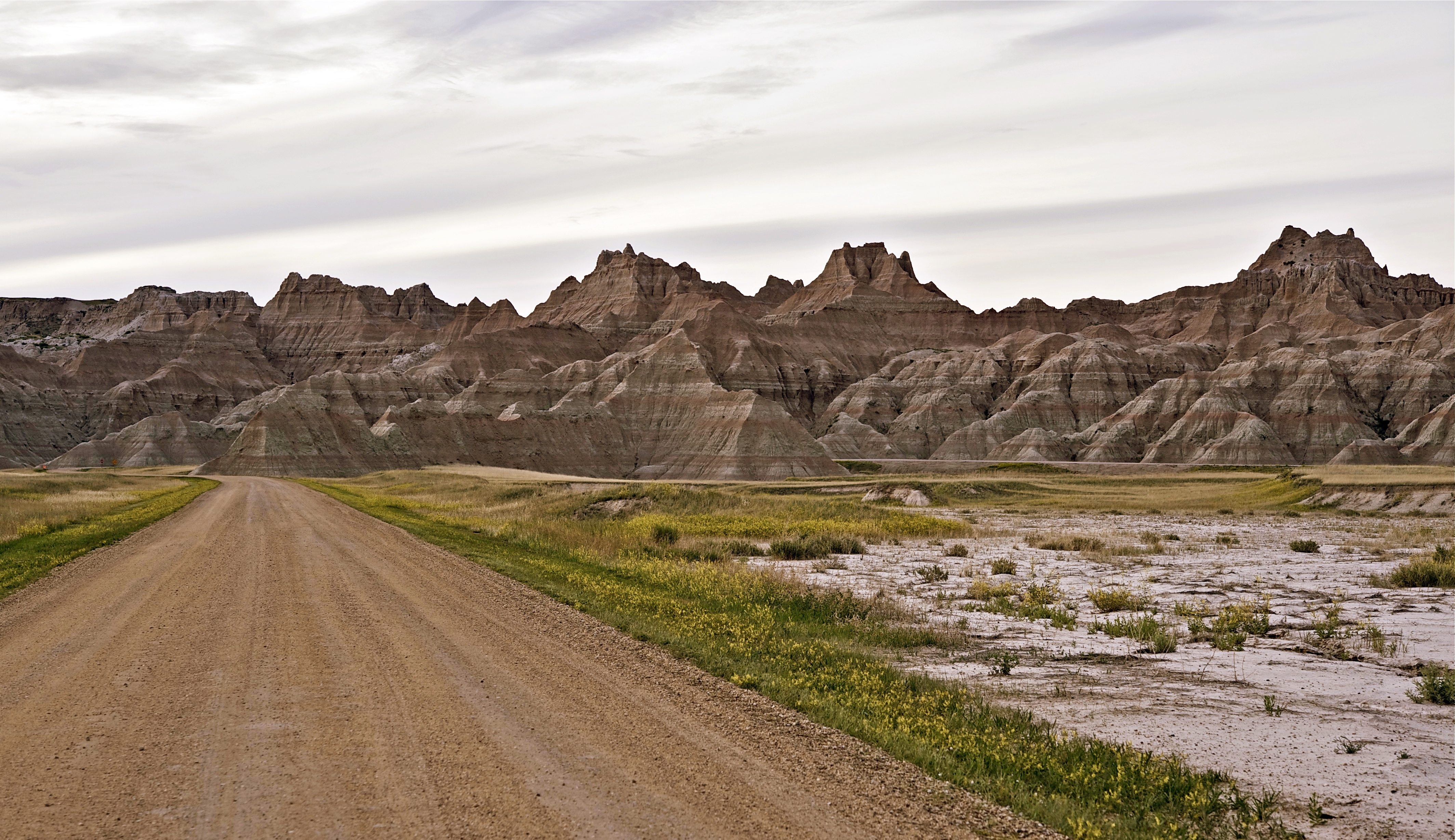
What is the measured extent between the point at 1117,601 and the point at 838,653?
725 cm

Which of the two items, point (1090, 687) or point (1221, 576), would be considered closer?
point (1090, 687)

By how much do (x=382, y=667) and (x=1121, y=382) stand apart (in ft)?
571

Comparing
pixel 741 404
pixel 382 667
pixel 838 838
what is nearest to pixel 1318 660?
pixel 838 838

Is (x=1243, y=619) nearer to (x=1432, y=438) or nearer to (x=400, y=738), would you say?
(x=400, y=738)

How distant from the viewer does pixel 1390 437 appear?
143500 millimetres

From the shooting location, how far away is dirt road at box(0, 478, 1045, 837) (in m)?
7.62

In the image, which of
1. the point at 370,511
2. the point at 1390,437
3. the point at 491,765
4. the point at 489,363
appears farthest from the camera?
the point at 489,363

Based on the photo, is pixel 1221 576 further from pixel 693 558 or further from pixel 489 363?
pixel 489 363

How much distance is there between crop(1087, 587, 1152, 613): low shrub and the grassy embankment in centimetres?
384

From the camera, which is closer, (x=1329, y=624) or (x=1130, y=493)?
(x=1329, y=624)

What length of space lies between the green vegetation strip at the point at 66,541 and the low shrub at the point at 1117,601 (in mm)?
18675

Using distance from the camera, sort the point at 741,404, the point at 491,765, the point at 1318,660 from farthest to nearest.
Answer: the point at 741,404
the point at 1318,660
the point at 491,765

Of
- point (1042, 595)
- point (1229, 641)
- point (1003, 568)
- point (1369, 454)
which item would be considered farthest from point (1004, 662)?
point (1369, 454)

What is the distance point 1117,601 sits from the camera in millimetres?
18594
